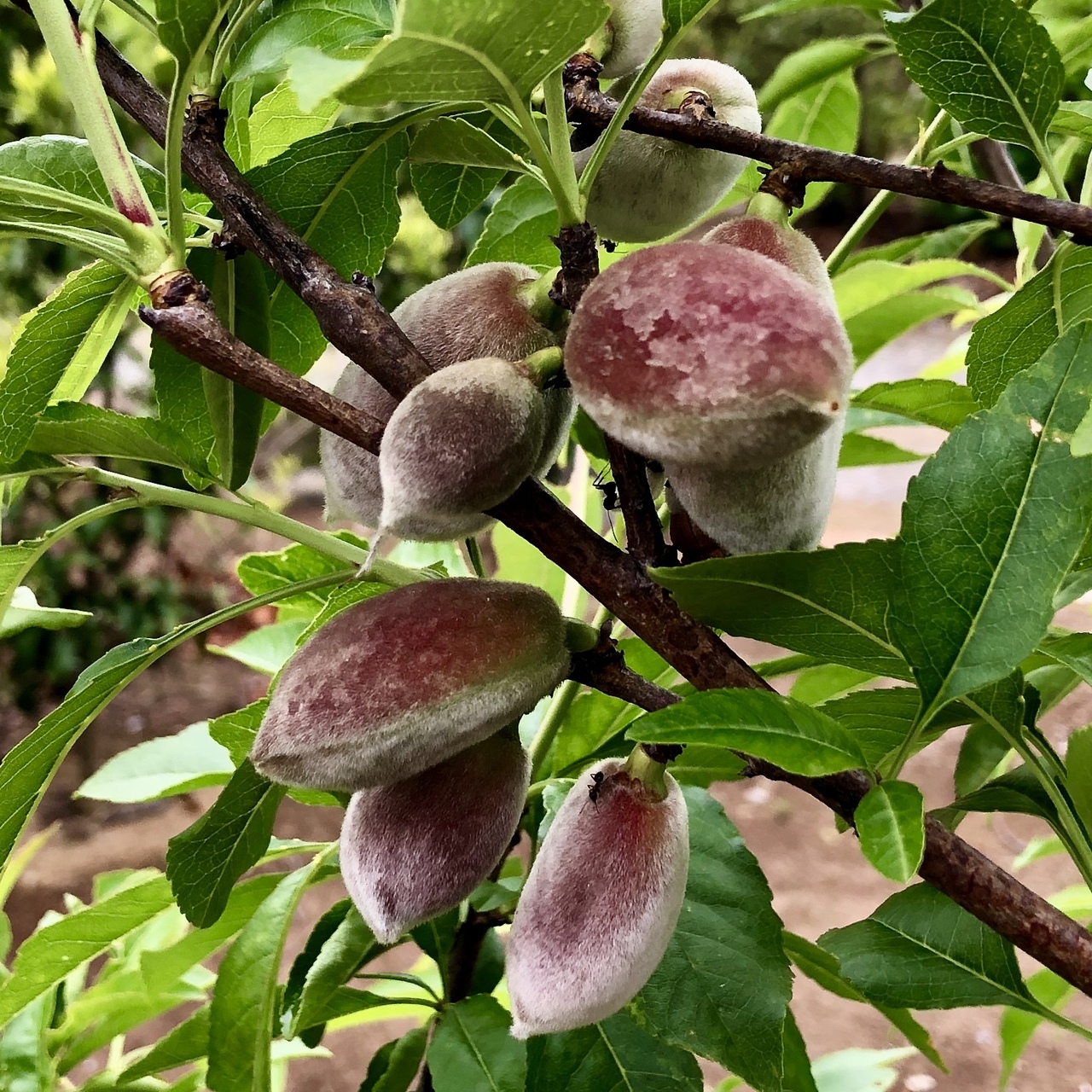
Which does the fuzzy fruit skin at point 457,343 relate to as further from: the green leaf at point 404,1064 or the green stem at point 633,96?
the green leaf at point 404,1064

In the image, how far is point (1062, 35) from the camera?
670mm

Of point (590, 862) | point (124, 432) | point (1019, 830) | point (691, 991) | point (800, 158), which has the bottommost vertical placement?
point (1019, 830)

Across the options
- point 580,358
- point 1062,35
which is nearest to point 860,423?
point 1062,35

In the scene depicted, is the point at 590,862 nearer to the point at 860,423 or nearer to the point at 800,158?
the point at 800,158

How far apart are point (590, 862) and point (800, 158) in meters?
0.30

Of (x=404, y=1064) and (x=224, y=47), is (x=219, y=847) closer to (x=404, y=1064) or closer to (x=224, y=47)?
(x=404, y=1064)

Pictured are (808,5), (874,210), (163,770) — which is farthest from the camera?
(163,770)

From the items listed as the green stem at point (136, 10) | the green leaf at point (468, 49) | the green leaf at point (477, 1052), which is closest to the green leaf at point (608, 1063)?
the green leaf at point (477, 1052)

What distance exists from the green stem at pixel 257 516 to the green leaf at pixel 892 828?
23 cm

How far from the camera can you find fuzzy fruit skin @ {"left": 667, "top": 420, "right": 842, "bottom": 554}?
1.21 feet

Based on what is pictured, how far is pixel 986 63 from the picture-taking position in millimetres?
421

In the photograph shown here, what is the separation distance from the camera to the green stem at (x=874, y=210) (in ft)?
1.74

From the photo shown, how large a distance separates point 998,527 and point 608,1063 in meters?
0.37

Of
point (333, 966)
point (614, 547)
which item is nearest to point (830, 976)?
point (333, 966)
